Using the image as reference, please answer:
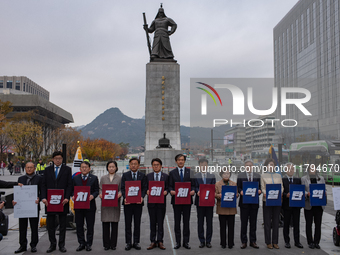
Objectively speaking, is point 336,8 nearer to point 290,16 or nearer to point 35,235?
point 290,16

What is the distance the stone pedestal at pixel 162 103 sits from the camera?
1060 inches

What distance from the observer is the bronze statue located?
27422 mm

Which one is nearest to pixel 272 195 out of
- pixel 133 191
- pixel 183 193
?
pixel 183 193

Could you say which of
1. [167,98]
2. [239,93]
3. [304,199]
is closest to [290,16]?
[167,98]

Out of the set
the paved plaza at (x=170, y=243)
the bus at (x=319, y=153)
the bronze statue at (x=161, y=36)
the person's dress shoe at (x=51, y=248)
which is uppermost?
the bronze statue at (x=161, y=36)

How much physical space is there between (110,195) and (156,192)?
1005mm

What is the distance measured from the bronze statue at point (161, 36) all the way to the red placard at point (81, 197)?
22389 mm

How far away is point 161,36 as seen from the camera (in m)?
27.4

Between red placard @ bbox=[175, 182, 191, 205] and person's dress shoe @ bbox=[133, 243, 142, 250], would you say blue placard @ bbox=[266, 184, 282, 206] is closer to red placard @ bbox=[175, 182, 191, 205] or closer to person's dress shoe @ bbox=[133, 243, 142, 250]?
red placard @ bbox=[175, 182, 191, 205]

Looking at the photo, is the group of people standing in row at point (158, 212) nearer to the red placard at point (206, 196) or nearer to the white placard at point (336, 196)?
the red placard at point (206, 196)

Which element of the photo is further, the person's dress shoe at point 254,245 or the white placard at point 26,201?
the person's dress shoe at point 254,245

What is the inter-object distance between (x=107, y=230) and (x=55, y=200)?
1.30m

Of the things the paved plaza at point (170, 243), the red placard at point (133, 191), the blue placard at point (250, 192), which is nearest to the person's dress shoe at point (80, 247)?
the paved plaza at point (170, 243)

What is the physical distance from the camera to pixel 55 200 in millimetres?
6723
